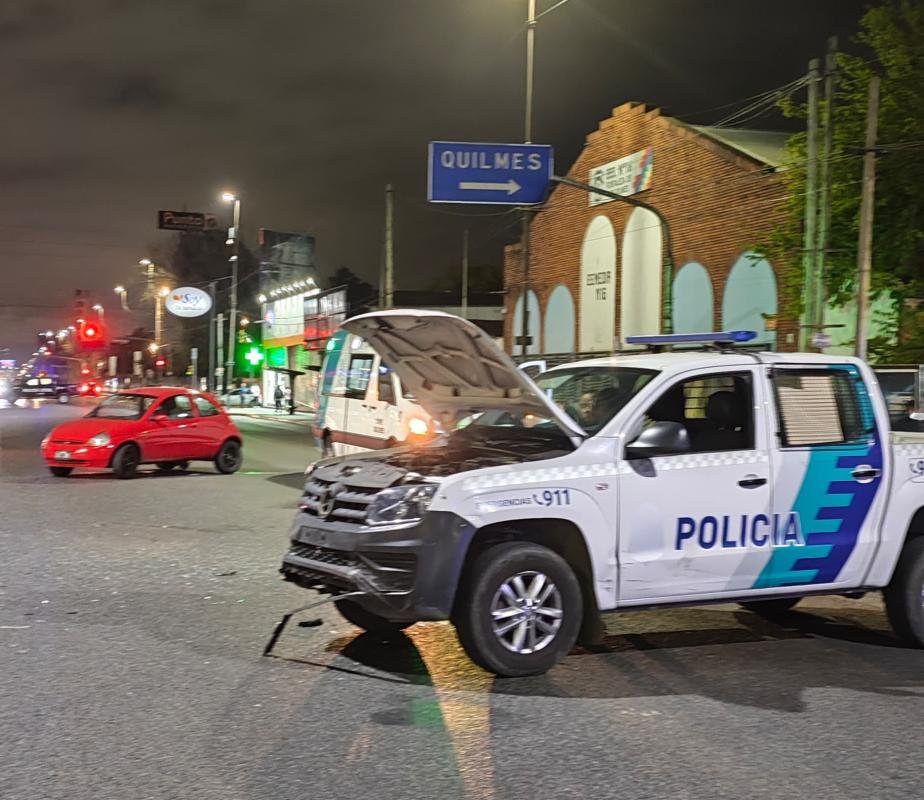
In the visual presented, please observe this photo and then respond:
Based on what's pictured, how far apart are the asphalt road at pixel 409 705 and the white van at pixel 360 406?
16.5ft

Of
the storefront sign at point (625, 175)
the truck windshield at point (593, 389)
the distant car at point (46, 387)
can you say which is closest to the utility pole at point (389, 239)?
the storefront sign at point (625, 175)

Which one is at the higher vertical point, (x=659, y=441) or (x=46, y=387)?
(x=659, y=441)

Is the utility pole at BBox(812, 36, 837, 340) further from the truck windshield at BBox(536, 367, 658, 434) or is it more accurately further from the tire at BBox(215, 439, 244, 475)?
the truck windshield at BBox(536, 367, 658, 434)

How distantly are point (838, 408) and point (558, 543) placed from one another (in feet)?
7.10

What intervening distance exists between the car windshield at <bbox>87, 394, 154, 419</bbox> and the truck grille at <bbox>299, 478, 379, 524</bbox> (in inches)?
426

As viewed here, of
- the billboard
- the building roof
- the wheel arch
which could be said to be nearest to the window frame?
the wheel arch

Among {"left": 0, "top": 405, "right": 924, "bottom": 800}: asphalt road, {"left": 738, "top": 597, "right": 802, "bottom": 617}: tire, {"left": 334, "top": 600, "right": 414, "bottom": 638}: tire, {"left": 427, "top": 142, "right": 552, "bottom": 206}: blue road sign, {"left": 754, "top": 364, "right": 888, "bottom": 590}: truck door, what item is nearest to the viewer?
{"left": 0, "top": 405, "right": 924, "bottom": 800}: asphalt road

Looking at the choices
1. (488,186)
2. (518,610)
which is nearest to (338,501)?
(518,610)

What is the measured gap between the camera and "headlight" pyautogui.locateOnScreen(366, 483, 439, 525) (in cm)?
557

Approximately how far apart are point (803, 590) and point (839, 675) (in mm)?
617

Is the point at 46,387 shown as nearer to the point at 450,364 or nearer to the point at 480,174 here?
the point at 480,174

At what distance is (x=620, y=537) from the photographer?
584 cm

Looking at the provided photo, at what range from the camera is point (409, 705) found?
5.25 meters

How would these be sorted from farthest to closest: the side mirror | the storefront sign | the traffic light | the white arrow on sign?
the traffic light
the storefront sign
the white arrow on sign
the side mirror
